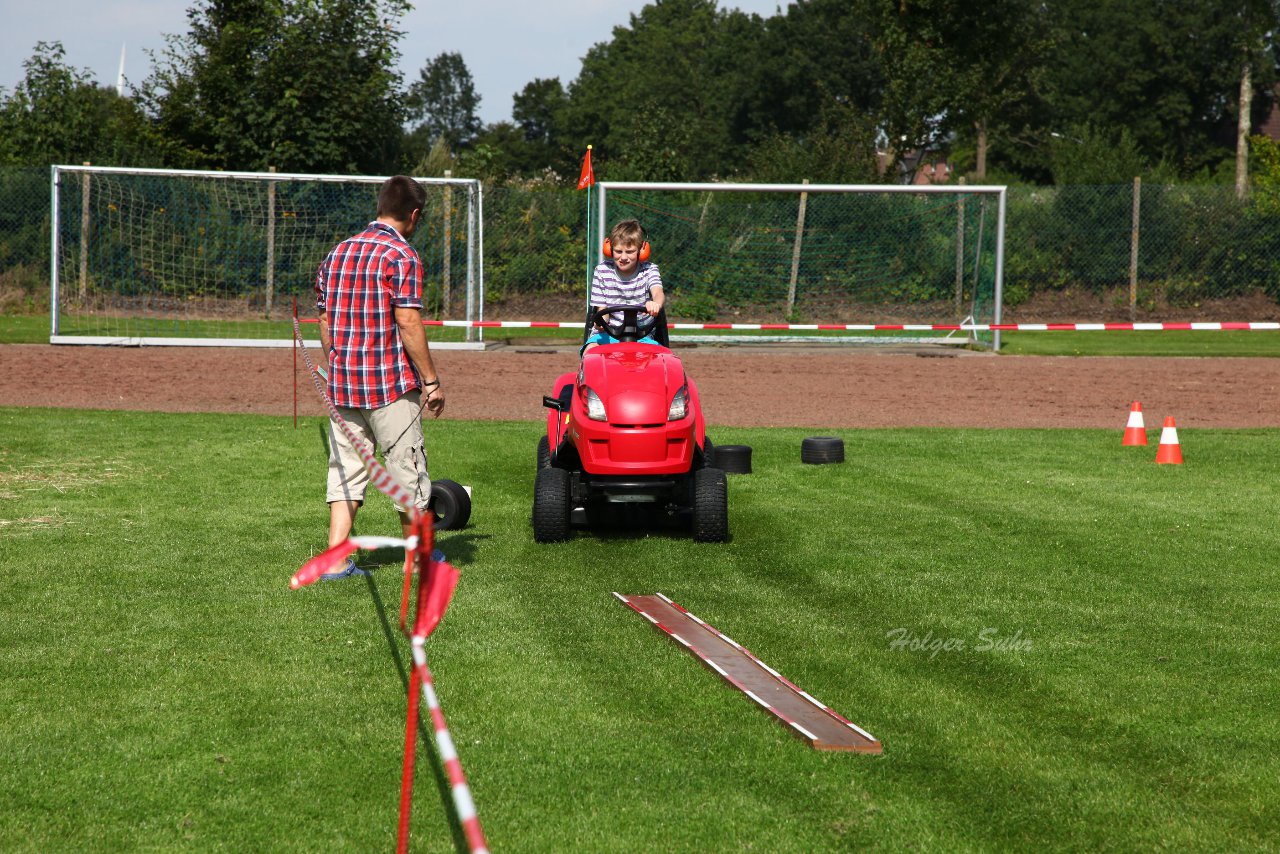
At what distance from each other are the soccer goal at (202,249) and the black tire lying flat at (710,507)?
1399cm

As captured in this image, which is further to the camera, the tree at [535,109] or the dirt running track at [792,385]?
the tree at [535,109]

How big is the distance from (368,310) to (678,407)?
1.70 m

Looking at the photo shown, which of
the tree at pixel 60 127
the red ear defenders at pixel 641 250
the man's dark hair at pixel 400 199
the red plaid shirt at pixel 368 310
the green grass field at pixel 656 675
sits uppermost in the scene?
the tree at pixel 60 127

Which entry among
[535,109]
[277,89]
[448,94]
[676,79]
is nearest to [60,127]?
[277,89]

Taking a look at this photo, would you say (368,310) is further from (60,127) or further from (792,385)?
(60,127)

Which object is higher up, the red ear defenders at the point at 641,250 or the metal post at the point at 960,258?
the metal post at the point at 960,258

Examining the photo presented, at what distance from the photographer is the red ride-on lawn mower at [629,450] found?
700cm

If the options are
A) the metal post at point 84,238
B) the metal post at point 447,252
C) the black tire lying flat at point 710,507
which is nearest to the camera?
the black tire lying flat at point 710,507

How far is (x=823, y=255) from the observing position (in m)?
23.7

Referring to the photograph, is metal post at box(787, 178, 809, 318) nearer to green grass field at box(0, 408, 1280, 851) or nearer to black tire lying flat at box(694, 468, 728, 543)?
green grass field at box(0, 408, 1280, 851)

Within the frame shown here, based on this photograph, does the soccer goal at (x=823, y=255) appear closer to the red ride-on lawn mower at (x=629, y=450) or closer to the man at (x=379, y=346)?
the red ride-on lawn mower at (x=629, y=450)

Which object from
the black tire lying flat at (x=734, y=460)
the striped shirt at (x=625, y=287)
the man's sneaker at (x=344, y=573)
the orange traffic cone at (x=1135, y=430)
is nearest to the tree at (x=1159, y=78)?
the orange traffic cone at (x=1135, y=430)

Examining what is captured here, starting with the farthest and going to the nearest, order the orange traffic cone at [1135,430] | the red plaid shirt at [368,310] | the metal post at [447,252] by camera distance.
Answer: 1. the metal post at [447,252]
2. the orange traffic cone at [1135,430]
3. the red plaid shirt at [368,310]
